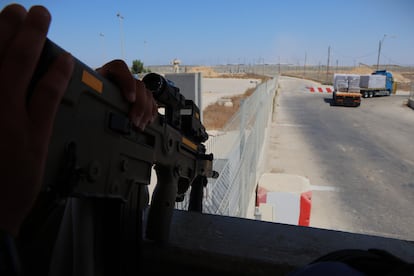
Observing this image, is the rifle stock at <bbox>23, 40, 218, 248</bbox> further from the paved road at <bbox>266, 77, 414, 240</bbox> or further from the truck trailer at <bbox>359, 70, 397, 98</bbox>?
the truck trailer at <bbox>359, 70, 397, 98</bbox>

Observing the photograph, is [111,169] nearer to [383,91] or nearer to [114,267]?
[114,267]

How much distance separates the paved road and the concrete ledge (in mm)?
6898

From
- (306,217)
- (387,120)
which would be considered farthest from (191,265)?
(387,120)

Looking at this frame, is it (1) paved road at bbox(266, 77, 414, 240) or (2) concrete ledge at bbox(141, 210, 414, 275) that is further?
(1) paved road at bbox(266, 77, 414, 240)

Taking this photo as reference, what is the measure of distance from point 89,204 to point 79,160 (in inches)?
18.2

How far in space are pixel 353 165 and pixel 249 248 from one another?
12.4 meters

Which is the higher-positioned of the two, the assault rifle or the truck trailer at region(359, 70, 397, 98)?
the truck trailer at region(359, 70, 397, 98)

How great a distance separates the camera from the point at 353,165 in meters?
13.4

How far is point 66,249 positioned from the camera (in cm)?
151

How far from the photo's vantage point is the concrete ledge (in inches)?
75.5

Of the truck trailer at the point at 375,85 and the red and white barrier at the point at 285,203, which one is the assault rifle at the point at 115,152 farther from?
the truck trailer at the point at 375,85

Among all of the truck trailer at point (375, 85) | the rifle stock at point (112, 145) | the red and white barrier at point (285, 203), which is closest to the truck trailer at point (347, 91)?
the truck trailer at point (375, 85)

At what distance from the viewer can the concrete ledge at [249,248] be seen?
6.29ft

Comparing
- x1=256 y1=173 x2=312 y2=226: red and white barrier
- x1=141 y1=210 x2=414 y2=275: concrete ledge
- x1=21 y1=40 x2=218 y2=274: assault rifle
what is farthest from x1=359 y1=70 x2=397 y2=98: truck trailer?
x1=21 y1=40 x2=218 y2=274: assault rifle
